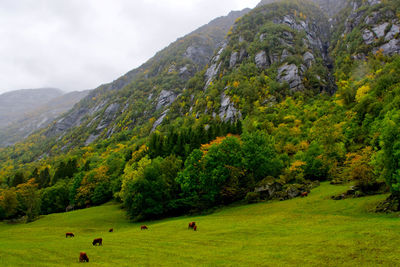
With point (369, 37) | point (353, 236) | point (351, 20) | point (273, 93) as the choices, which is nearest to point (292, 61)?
point (273, 93)

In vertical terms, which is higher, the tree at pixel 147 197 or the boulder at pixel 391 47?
the boulder at pixel 391 47

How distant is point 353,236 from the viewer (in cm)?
2320

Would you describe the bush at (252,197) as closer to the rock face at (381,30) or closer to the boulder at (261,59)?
the boulder at (261,59)

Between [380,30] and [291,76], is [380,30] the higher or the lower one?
the higher one

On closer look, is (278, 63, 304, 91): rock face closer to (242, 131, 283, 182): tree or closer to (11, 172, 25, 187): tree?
(242, 131, 283, 182): tree

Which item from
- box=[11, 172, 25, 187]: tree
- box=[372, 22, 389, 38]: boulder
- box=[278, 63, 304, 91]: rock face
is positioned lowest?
box=[11, 172, 25, 187]: tree

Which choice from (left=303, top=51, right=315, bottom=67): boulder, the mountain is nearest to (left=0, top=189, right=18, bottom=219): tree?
the mountain

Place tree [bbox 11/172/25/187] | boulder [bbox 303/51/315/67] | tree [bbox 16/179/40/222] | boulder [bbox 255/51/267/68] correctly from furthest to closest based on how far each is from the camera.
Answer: boulder [bbox 255/51/267/68], boulder [bbox 303/51/315/67], tree [bbox 11/172/25/187], tree [bbox 16/179/40/222]

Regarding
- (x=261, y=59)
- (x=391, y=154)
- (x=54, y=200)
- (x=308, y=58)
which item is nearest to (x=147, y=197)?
(x=391, y=154)

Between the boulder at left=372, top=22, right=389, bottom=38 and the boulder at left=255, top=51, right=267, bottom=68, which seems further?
the boulder at left=255, top=51, right=267, bottom=68

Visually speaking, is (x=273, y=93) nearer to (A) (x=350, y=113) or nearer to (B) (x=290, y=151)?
(A) (x=350, y=113)

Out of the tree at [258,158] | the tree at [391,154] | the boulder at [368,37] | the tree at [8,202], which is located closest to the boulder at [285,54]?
the boulder at [368,37]

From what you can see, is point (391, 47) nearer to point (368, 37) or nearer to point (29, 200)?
point (368, 37)

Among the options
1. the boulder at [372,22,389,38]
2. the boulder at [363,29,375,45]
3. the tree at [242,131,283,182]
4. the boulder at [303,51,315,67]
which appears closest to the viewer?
the tree at [242,131,283,182]
